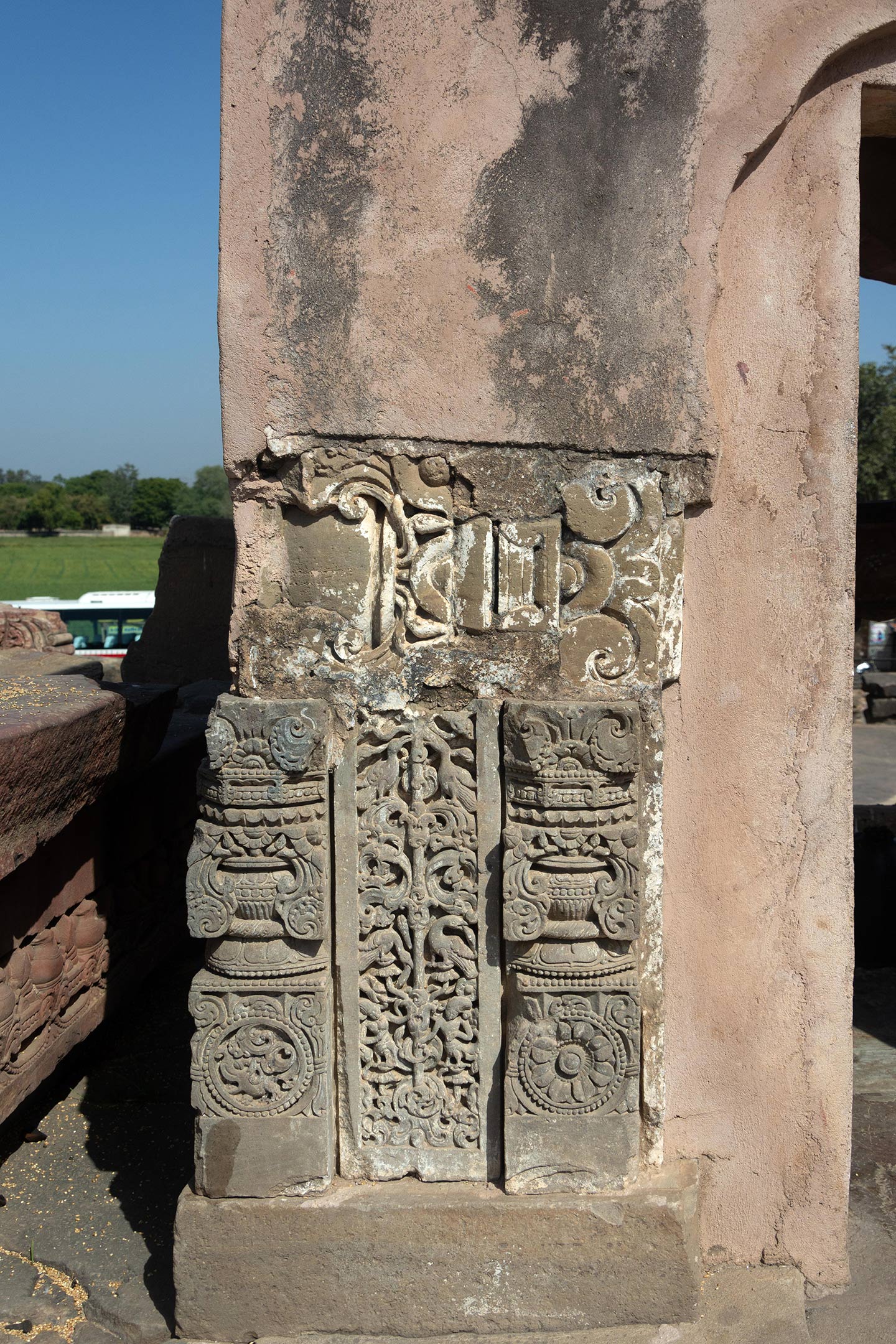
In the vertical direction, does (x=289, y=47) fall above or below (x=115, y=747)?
above

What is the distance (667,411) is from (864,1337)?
7.11 feet

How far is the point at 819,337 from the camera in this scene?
246 cm

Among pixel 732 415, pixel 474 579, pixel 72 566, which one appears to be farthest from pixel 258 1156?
pixel 72 566

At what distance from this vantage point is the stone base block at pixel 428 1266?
2361 millimetres

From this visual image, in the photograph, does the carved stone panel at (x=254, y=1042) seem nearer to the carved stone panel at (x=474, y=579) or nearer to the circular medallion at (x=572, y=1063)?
the circular medallion at (x=572, y=1063)

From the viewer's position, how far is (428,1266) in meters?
2.37

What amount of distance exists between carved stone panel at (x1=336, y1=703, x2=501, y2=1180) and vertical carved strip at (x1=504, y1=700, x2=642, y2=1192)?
78 mm

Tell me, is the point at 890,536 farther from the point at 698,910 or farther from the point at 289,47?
the point at 289,47

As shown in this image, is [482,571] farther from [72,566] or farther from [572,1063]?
[72,566]

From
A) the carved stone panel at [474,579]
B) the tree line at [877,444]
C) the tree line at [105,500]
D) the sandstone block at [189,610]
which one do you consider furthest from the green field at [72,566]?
the carved stone panel at [474,579]

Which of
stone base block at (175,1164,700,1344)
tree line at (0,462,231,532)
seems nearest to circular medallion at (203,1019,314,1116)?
stone base block at (175,1164,700,1344)

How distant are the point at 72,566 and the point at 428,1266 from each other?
45.7 m

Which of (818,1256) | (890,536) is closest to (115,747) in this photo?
(818,1256)

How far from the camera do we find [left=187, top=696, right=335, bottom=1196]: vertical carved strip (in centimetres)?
231
